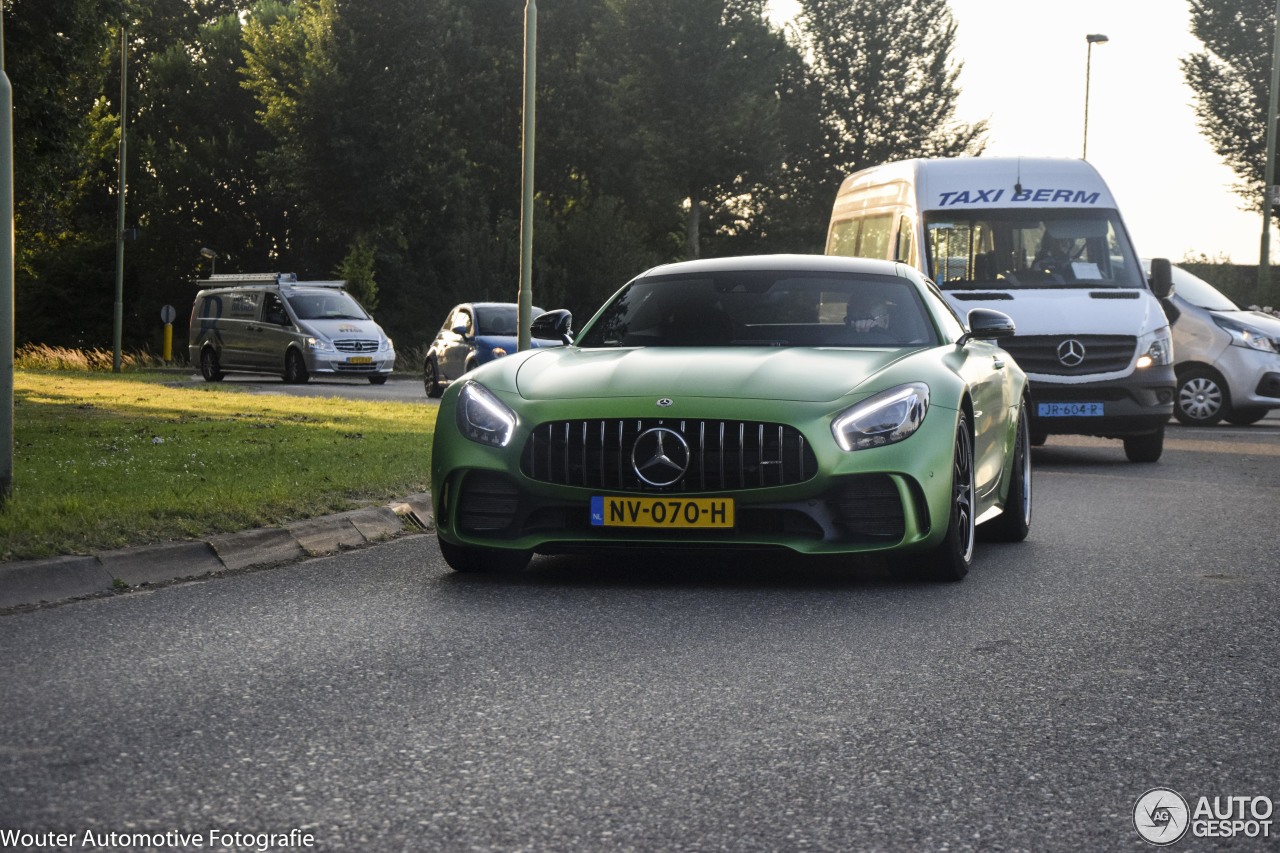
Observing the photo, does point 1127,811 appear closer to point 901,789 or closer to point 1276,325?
point 901,789

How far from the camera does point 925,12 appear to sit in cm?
7419

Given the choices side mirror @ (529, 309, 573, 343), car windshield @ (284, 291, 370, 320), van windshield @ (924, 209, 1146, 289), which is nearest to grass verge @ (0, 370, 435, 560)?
side mirror @ (529, 309, 573, 343)

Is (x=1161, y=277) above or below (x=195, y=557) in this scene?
above

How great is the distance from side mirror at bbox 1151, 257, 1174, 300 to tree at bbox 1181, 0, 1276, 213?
45.2m

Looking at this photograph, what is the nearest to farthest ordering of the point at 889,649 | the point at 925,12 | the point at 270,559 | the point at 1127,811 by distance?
the point at 1127,811
the point at 889,649
the point at 270,559
the point at 925,12

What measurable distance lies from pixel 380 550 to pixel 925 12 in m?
68.7

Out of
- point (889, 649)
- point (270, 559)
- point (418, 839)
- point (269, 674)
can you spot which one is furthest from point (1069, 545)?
point (418, 839)

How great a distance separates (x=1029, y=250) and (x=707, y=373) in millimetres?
8972

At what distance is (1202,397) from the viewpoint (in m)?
21.2

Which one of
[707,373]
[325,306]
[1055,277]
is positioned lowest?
[325,306]

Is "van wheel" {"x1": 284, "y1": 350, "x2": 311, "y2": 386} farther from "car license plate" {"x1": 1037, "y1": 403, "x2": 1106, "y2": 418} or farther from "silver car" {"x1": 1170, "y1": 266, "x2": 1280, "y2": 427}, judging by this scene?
"car license plate" {"x1": 1037, "y1": 403, "x2": 1106, "y2": 418}

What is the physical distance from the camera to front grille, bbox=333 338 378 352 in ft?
107

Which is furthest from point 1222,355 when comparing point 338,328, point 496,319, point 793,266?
point 338,328

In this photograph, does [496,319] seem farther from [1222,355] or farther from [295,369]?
[1222,355]
